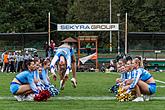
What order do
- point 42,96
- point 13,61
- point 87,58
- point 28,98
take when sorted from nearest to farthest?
1. point 42,96
2. point 28,98
3. point 13,61
4. point 87,58

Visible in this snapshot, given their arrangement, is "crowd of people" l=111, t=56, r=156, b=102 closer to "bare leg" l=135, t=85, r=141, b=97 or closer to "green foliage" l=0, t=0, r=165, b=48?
"bare leg" l=135, t=85, r=141, b=97

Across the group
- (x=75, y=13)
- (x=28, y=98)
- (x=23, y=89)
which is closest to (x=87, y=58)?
(x=28, y=98)

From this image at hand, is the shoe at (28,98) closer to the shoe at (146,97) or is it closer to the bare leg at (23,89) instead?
the bare leg at (23,89)

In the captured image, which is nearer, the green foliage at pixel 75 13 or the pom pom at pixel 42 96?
the pom pom at pixel 42 96

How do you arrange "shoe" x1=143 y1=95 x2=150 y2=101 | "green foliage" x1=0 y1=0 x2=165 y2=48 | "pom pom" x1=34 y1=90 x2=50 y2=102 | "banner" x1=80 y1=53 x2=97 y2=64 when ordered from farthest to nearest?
"green foliage" x1=0 y1=0 x2=165 y2=48, "banner" x1=80 y1=53 x2=97 y2=64, "shoe" x1=143 y1=95 x2=150 y2=101, "pom pom" x1=34 y1=90 x2=50 y2=102

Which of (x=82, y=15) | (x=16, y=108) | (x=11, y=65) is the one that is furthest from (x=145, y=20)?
(x=16, y=108)

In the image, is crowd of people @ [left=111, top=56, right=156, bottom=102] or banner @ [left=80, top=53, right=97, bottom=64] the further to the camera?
banner @ [left=80, top=53, right=97, bottom=64]

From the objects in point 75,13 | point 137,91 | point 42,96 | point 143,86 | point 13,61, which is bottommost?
point 13,61

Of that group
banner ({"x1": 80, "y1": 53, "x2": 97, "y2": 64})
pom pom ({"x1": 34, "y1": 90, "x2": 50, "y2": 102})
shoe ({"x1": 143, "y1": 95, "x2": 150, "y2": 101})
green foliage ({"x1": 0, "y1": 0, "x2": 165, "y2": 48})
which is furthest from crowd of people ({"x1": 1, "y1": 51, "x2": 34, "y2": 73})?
green foliage ({"x1": 0, "y1": 0, "x2": 165, "y2": 48})

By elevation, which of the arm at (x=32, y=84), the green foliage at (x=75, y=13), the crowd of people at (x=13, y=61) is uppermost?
the green foliage at (x=75, y=13)

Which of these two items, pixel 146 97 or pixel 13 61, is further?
pixel 13 61

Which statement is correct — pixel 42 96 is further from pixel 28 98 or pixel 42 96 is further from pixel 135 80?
pixel 135 80

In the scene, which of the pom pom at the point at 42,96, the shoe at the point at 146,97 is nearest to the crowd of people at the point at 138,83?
the shoe at the point at 146,97

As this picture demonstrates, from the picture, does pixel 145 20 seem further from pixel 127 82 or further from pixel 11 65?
pixel 127 82
